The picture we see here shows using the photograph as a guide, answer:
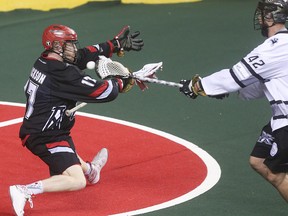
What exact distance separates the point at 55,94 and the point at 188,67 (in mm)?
3981

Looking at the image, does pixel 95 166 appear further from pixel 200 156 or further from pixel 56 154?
pixel 200 156

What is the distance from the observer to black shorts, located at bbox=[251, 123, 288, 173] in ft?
21.9

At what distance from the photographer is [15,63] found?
11.2 meters

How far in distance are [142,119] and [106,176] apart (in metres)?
1.52

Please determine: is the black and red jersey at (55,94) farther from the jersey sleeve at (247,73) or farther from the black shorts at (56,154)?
the jersey sleeve at (247,73)

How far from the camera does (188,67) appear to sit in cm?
1099

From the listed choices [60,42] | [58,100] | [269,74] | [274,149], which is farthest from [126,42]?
[274,149]

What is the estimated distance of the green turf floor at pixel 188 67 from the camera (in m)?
7.55

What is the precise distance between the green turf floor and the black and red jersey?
1.02 meters

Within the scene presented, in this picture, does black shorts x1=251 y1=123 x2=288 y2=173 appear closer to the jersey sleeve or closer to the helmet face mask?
the jersey sleeve

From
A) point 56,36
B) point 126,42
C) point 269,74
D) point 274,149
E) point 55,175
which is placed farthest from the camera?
point 126,42

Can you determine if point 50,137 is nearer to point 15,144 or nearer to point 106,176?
point 106,176

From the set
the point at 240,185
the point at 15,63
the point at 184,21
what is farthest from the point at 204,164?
the point at 184,21

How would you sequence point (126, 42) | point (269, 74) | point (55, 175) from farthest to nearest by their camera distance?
point (126, 42), point (55, 175), point (269, 74)
